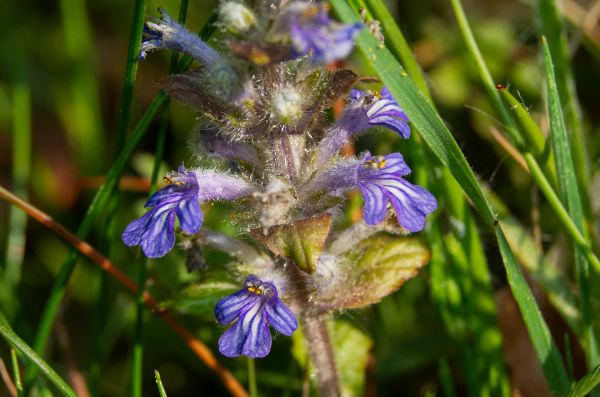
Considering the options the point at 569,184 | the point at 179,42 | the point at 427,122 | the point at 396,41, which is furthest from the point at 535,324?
the point at 179,42

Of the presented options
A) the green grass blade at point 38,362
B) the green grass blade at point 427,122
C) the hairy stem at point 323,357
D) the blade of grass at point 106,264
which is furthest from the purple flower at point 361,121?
the green grass blade at point 38,362

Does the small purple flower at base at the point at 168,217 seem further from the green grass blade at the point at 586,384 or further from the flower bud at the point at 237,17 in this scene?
the green grass blade at the point at 586,384

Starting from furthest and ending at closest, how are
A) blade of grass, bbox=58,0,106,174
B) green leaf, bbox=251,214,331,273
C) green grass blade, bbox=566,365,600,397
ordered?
blade of grass, bbox=58,0,106,174 < green leaf, bbox=251,214,331,273 < green grass blade, bbox=566,365,600,397

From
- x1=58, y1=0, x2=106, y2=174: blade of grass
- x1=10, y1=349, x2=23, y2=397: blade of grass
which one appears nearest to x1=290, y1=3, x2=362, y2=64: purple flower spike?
x1=10, y1=349, x2=23, y2=397: blade of grass

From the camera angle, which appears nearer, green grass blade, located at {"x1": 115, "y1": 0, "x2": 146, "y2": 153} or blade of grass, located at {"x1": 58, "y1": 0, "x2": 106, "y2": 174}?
green grass blade, located at {"x1": 115, "y1": 0, "x2": 146, "y2": 153}

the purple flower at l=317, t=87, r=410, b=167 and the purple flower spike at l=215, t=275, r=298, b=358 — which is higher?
the purple flower at l=317, t=87, r=410, b=167

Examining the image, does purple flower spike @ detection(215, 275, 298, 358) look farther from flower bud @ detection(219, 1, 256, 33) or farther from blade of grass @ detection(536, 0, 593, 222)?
blade of grass @ detection(536, 0, 593, 222)

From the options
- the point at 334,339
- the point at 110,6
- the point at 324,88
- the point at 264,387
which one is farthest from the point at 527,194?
the point at 110,6
